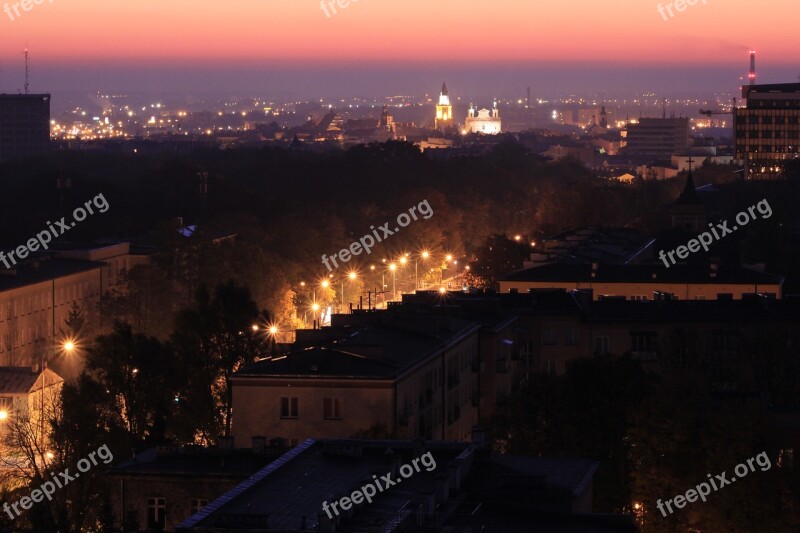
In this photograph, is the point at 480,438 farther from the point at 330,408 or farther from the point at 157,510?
the point at 330,408

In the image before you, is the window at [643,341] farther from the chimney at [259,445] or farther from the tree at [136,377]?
the chimney at [259,445]

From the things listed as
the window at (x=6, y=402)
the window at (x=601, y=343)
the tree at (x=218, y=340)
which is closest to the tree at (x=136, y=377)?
the tree at (x=218, y=340)

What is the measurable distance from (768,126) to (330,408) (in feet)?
364

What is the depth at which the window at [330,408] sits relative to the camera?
101 ft

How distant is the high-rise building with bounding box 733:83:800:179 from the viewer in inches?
5394

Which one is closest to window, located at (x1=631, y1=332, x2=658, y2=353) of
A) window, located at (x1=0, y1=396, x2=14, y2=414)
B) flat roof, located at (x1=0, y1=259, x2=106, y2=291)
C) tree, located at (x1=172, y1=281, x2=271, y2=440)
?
tree, located at (x1=172, y1=281, x2=271, y2=440)

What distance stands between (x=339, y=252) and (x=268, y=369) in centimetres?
4382

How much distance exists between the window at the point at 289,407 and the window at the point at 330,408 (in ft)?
1.47

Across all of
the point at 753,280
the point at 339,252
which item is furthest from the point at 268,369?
the point at 339,252

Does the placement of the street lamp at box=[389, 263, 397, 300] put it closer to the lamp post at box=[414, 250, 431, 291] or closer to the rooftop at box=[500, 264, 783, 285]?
the lamp post at box=[414, 250, 431, 291]

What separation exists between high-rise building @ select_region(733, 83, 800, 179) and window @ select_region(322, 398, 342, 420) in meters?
108

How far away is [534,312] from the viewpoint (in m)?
44.3

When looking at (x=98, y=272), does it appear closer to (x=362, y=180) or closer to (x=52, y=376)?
(x=52, y=376)

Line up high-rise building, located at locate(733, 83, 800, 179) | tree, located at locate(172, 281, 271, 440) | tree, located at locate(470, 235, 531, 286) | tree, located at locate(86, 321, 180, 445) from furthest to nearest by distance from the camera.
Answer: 1. high-rise building, located at locate(733, 83, 800, 179)
2. tree, located at locate(470, 235, 531, 286)
3. tree, located at locate(172, 281, 271, 440)
4. tree, located at locate(86, 321, 180, 445)
